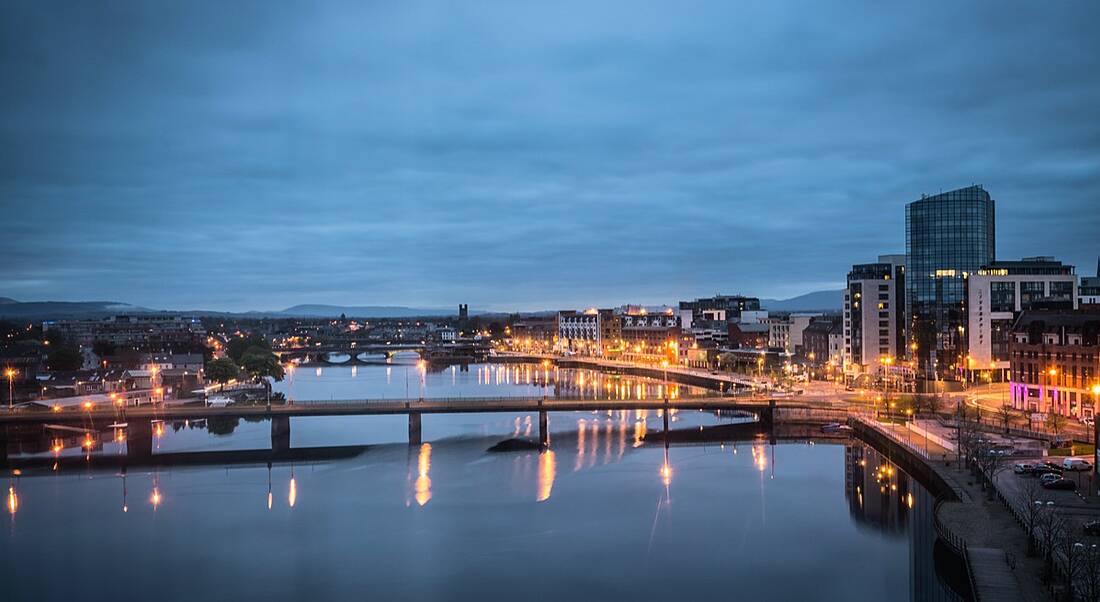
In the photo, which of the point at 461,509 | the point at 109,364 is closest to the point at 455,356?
the point at 109,364

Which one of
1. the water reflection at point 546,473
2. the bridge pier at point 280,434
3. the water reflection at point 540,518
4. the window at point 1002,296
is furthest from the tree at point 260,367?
the window at point 1002,296

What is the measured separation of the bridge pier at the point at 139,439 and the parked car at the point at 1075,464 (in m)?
33.2

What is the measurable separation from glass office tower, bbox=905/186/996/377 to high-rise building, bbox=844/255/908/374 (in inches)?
65.5

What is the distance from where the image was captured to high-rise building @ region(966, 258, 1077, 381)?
50.7 meters

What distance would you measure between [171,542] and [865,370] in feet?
155

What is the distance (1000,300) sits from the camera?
171 ft

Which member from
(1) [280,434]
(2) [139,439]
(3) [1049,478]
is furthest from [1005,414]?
(2) [139,439]

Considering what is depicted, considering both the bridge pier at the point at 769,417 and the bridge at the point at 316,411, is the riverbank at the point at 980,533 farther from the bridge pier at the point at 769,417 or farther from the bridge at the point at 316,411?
the bridge at the point at 316,411

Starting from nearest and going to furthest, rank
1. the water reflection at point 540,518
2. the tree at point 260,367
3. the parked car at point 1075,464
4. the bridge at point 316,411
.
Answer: the water reflection at point 540,518
the parked car at point 1075,464
the bridge at point 316,411
the tree at point 260,367

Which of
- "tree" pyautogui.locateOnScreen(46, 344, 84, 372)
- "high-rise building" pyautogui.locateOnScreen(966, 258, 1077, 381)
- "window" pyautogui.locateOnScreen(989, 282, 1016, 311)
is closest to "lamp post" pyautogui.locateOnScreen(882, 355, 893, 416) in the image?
"high-rise building" pyautogui.locateOnScreen(966, 258, 1077, 381)

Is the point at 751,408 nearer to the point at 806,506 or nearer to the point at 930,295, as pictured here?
the point at 806,506

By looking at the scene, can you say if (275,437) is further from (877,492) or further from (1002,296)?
(1002,296)

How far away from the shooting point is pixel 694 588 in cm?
1838

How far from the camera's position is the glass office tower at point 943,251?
197ft
